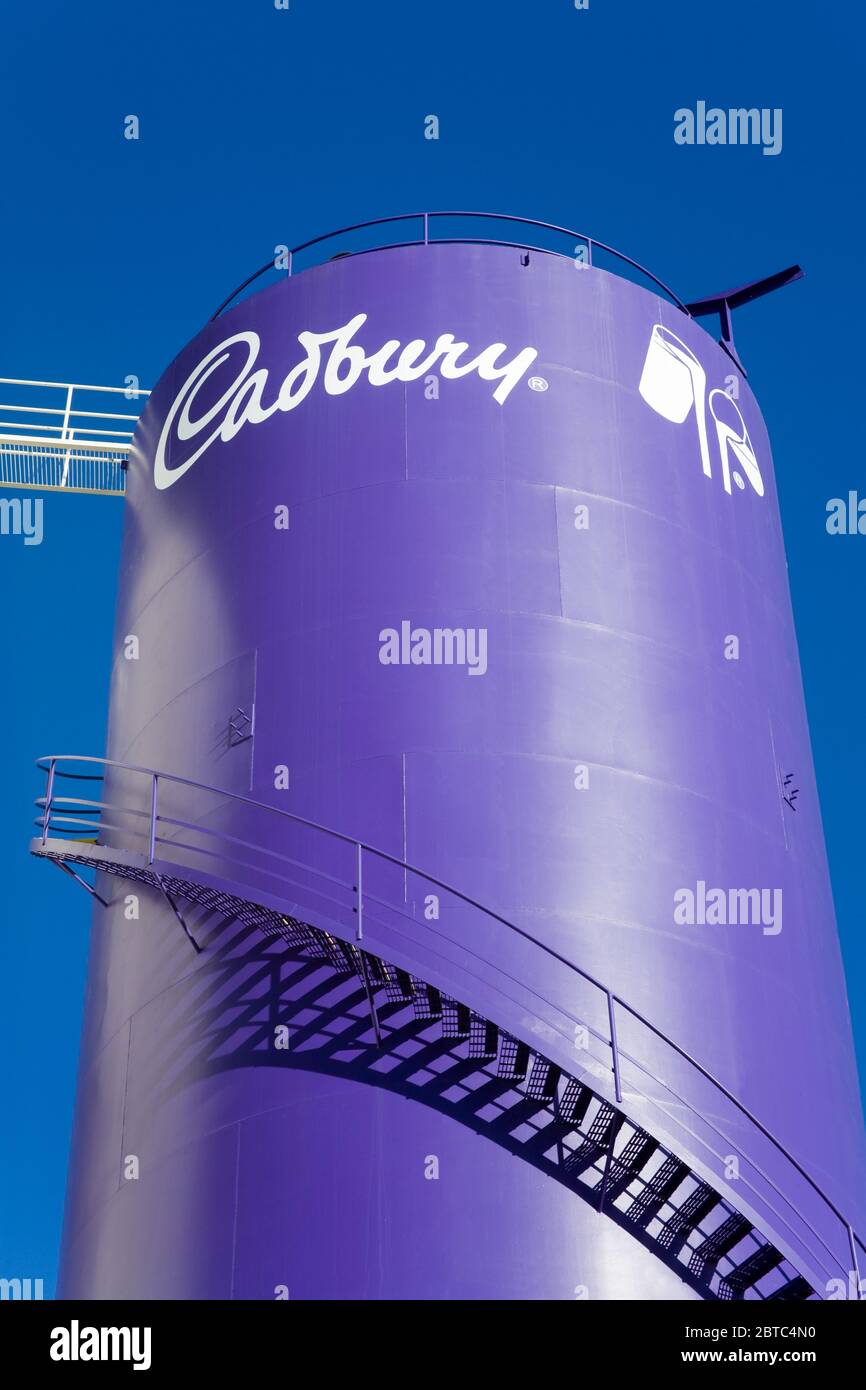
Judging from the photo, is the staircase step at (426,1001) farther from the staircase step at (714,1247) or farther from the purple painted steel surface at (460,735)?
the staircase step at (714,1247)

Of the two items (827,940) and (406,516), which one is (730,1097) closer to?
(827,940)

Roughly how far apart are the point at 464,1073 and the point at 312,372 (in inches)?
338

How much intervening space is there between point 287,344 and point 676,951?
8.68 meters

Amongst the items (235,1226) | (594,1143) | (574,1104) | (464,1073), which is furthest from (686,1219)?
(235,1226)

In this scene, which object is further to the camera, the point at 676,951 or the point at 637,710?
the point at 637,710

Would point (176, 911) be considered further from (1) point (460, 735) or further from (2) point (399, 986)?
(1) point (460, 735)

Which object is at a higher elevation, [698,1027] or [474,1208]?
[698,1027]

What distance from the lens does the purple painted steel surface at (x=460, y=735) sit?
16.5m

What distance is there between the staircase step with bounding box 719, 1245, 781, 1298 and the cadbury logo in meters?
9.72

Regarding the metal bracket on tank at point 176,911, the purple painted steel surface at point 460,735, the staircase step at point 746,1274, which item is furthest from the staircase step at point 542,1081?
the metal bracket on tank at point 176,911

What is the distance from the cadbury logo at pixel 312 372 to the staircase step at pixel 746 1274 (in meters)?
9.72

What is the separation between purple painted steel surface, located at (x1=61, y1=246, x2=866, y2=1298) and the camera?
16.5 metres
